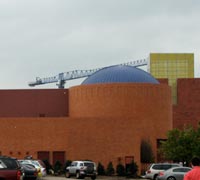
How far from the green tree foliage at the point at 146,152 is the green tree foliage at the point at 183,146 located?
7.58 m

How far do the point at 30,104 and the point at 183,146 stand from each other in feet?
87.4

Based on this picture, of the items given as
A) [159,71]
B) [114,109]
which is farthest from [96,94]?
[159,71]

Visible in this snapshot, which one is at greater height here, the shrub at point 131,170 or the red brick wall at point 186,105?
the red brick wall at point 186,105

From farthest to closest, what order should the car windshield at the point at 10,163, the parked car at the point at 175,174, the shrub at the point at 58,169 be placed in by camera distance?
the shrub at the point at 58,169 < the parked car at the point at 175,174 < the car windshield at the point at 10,163

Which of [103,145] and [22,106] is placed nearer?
[103,145]

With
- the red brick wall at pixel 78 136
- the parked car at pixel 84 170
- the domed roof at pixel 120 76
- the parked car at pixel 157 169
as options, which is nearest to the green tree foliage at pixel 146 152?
the red brick wall at pixel 78 136

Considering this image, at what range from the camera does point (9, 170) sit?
21.3 metres

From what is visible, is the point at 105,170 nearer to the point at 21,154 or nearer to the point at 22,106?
the point at 21,154

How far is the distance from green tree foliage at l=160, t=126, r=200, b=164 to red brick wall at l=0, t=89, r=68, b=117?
2197 cm

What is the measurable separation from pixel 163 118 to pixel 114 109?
6209mm

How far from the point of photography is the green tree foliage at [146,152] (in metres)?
69.9

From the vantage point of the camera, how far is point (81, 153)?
225ft

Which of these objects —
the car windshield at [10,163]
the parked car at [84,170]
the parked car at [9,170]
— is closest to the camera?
the parked car at [9,170]

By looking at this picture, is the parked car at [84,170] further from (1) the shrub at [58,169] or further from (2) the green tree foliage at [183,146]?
(2) the green tree foliage at [183,146]
